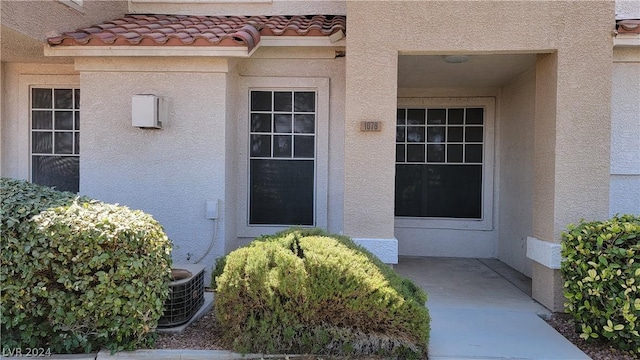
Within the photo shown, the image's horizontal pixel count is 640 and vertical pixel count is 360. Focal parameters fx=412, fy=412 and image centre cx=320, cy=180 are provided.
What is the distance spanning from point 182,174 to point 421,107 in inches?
197

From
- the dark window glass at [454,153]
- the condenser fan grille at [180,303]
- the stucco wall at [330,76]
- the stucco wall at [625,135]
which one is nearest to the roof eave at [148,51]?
the stucco wall at [330,76]

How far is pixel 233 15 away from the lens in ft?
25.1

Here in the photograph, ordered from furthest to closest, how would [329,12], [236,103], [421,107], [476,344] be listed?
[421,107], [329,12], [236,103], [476,344]

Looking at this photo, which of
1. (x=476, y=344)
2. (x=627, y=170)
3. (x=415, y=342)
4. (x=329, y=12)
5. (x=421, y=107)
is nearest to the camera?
(x=415, y=342)

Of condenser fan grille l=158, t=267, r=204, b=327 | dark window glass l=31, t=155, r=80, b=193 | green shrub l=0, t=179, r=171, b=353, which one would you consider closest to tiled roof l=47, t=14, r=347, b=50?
dark window glass l=31, t=155, r=80, b=193

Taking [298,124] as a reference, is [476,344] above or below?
below

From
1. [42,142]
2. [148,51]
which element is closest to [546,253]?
[148,51]

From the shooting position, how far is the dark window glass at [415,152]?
861 cm

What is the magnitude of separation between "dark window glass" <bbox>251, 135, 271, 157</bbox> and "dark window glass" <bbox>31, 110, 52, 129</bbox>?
3.62 metres

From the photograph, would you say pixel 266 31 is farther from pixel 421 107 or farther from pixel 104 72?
pixel 421 107

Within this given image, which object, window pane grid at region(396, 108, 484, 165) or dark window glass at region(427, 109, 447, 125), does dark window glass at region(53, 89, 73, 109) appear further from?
dark window glass at region(427, 109, 447, 125)

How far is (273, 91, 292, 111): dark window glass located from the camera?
6965mm

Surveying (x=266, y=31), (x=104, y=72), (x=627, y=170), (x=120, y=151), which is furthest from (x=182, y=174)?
(x=627, y=170)

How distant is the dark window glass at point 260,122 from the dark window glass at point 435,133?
3.52 meters
